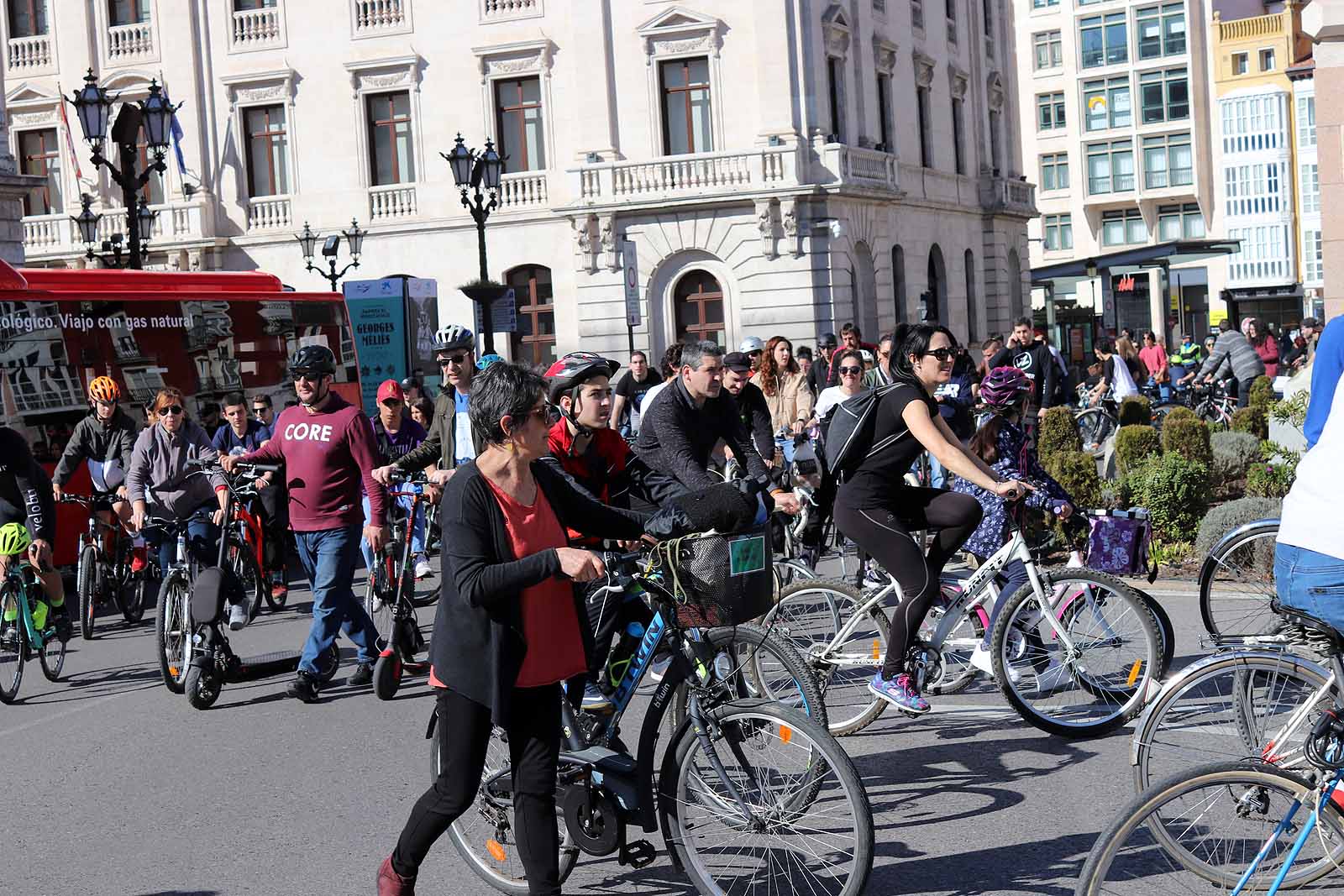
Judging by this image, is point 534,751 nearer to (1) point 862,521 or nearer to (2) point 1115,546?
(1) point 862,521

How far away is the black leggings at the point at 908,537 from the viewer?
6.91 metres

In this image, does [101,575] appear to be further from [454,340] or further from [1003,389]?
[1003,389]

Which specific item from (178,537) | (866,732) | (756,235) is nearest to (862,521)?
(866,732)

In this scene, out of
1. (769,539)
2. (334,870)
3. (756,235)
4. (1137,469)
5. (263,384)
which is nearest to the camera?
(769,539)

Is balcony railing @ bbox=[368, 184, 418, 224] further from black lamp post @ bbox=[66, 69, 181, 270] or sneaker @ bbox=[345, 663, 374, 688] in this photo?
sneaker @ bbox=[345, 663, 374, 688]

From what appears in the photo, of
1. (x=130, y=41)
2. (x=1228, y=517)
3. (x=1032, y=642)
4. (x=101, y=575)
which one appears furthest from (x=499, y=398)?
(x=130, y=41)

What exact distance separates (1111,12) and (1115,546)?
71973mm

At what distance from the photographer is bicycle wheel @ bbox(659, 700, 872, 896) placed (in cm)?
459

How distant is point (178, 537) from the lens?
33.4 ft

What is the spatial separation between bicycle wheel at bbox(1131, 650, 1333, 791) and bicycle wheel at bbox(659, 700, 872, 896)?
37.3 inches

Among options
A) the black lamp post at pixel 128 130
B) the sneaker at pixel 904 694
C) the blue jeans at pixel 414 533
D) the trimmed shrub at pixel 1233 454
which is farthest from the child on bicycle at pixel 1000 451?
the black lamp post at pixel 128 130

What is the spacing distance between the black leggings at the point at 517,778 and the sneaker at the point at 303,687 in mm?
4228

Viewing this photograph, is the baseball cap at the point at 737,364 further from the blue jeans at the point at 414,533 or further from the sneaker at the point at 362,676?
the sneaker at the point at 362,676

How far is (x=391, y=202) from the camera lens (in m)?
40.5
